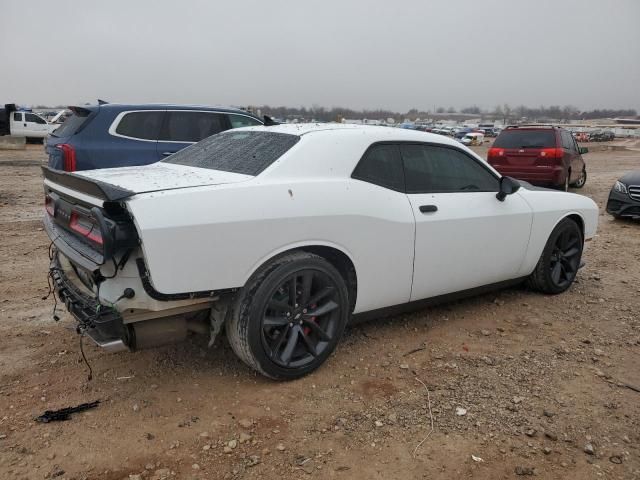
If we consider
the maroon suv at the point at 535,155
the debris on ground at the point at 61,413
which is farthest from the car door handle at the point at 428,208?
the maroon suv at the point at 535,155

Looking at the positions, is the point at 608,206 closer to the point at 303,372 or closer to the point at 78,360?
the point at 303,372

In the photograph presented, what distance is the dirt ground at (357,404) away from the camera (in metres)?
2.49

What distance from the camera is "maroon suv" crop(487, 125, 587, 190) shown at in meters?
11.6

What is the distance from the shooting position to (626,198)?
8.87 meters

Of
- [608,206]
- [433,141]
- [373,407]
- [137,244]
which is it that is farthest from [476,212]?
[608,206]

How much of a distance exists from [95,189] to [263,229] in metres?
0.90

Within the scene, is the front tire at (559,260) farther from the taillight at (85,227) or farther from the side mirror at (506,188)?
the taillight at (85,227)

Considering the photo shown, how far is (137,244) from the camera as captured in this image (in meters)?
2.58

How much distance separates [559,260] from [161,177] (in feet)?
12.5

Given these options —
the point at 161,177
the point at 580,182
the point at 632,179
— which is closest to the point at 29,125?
the point at 580,182

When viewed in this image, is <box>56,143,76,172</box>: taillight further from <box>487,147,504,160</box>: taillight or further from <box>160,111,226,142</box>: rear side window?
<box>487,147,504,160</box>: taillight

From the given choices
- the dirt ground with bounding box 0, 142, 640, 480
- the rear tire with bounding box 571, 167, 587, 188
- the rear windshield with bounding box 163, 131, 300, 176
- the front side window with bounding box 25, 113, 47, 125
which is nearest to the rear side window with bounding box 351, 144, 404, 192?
the rear windshield with bounding box 163, 131, 300, 176

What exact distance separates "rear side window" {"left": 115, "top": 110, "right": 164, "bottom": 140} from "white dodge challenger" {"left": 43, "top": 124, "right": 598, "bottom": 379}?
3303 millimetres

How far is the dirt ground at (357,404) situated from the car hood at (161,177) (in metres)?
1.24
